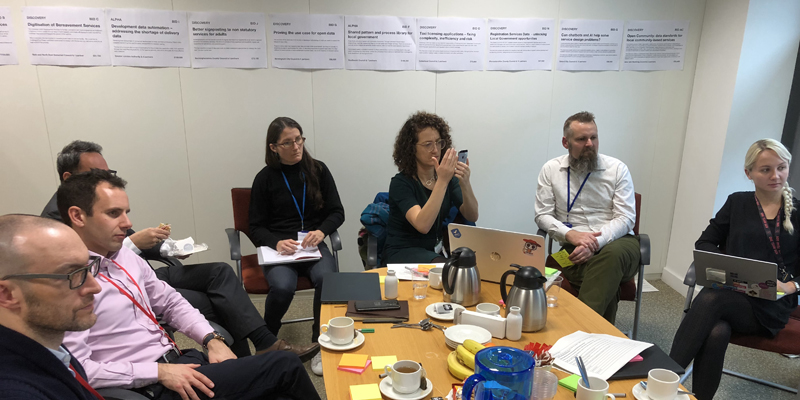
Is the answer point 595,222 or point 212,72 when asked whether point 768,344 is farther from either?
point 212,72

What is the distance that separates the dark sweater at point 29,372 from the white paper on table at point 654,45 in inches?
148

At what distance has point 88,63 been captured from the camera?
2957 millimetres

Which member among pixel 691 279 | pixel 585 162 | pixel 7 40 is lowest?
pixel 691 279

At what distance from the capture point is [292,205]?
2883mm

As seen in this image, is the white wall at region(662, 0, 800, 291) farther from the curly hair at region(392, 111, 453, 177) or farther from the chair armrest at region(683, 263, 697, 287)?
the curly hair at region(392, 111, 453, 177)

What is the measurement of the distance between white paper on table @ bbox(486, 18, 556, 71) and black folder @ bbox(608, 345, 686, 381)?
95.9 inches

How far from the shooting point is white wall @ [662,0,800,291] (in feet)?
10.2

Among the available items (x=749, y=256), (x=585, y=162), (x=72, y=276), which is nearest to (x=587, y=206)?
(x=585, y=162)

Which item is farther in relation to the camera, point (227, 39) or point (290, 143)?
point (227, 39)

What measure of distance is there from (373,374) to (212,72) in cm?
254

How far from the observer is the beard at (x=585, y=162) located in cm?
283

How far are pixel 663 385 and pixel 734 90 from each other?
2885 millimetres

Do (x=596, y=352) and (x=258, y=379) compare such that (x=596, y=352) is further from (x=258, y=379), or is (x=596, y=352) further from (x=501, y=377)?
(x=258, y=379)

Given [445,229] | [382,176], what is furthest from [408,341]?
[382,176]
